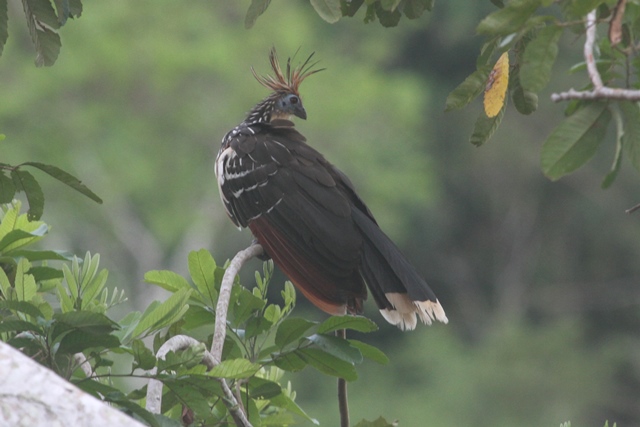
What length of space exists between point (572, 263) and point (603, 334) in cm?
137

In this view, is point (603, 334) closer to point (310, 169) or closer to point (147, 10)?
point (147, 10)

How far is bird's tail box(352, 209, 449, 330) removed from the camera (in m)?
3.42

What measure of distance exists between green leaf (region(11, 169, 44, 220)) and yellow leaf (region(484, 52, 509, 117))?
38.9 inches

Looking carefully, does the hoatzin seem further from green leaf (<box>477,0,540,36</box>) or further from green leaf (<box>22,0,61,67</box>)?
green leaf (<box>477,0,540,36</box>)

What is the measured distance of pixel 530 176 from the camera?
72.2 ft

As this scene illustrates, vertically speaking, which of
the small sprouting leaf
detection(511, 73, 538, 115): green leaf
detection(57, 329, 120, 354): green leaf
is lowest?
detection(57, 329, 120, 354): green leaf

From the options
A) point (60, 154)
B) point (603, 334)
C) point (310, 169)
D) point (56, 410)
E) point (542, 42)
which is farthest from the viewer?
point (603, 334)

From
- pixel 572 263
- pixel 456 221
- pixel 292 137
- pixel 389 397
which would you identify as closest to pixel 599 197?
pixel 572 263

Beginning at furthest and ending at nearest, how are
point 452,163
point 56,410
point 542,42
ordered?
point 452,163
point 542,42
point 56,410

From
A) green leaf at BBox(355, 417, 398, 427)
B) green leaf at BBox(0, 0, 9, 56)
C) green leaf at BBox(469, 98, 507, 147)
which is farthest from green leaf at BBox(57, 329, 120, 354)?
green leaf at BBox(469, 98, 507, 147)

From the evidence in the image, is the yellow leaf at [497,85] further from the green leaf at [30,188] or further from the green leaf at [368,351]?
the green leaf at [30,188]

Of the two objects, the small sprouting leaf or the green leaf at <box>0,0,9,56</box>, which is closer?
the small sprouting leaf

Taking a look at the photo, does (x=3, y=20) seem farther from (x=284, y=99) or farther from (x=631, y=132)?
(x=284, y=99)

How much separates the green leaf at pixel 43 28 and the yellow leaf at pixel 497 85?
996mm
